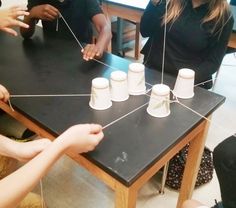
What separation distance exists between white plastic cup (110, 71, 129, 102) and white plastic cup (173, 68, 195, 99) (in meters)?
0.19

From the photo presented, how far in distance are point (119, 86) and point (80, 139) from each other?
0.93 feet

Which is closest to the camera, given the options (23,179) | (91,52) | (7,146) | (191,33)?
(23,179)

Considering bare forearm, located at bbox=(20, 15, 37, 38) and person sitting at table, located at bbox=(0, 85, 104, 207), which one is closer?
person sitting at table, located at bbox=(0, 85, 104, 207)

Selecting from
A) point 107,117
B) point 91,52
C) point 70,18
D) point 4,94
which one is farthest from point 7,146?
point 70,18

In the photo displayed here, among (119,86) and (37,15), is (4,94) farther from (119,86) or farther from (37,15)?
(37,15)

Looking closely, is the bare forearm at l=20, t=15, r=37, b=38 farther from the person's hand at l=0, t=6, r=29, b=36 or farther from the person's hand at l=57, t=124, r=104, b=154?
the person's hand at l=57, t=124, r=104, b=154

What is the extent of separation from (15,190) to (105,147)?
0.88 ft

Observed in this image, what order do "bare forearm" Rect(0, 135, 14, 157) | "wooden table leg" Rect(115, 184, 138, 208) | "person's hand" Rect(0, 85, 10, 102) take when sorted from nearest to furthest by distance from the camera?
"wooden table leg" Rect(115, 184, 138, 208), "bare forearm" Rect(0, 135, 14, 157), "person's hand" Rect(0, 85, 10, 102)

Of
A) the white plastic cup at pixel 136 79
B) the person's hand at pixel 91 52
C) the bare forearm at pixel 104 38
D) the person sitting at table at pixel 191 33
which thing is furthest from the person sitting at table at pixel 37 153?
the person sitting at table at pixel 191 33

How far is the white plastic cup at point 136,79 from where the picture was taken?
981 mm

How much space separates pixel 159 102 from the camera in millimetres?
890

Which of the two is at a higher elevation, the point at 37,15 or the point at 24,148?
the point at 37,15

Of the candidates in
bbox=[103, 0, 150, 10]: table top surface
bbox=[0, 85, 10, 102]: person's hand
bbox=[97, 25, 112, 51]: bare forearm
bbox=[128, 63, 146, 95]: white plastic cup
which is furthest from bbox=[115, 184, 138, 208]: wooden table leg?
bbox=[103, 0, 150, 10]: table top surface

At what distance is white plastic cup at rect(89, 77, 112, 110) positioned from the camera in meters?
0.90
